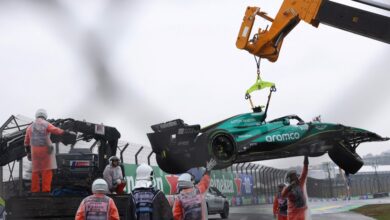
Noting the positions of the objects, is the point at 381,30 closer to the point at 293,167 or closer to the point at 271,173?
the point at 293,167

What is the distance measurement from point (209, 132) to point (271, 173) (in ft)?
31.8

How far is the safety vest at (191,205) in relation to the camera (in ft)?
18.7

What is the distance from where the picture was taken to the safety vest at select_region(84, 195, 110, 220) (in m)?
5.12

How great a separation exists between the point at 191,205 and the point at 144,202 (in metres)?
0.89

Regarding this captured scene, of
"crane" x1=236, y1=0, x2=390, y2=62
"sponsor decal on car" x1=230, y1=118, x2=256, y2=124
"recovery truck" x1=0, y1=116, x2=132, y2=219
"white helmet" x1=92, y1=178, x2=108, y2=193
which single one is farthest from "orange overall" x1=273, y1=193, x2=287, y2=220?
"white helmet" x1=92, y1=178, x2=108, y2=193

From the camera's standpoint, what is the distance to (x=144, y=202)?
16.3 feet

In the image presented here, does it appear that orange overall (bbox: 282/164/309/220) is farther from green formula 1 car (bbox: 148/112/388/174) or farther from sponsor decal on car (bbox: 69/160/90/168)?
sponsor decal on car (bbox: 69/160/90/168)

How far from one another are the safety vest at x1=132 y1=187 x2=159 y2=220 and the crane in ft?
17.0

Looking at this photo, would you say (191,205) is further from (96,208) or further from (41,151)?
(41,151)

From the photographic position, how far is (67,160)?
7844 millimetres

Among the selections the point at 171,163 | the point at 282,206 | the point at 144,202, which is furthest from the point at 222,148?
the point at 144,202

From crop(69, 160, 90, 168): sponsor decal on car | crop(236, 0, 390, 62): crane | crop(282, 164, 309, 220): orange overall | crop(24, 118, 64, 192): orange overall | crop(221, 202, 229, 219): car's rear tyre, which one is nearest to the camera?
crop(24, 118, 64, 192): orange overall

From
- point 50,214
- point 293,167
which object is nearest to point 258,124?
point 293,167

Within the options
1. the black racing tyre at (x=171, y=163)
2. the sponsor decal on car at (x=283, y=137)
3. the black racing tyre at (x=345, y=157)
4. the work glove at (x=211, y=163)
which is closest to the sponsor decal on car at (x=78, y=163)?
the black racing tyre at (x=171, y=163)
